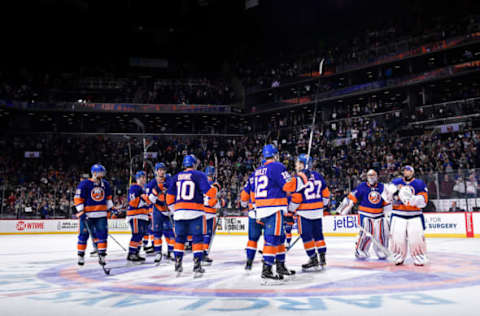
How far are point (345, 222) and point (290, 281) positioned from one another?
11.4 metres

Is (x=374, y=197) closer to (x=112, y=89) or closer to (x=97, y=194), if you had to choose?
(x=97, y=194)

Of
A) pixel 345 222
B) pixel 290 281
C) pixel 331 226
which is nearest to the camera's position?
pixel 290 281

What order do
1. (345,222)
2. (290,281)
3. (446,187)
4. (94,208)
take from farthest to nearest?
1. (345,222)
2. (446,187)
3. (94,208)
4. (290,281)

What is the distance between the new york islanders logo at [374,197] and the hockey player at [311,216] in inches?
64.0

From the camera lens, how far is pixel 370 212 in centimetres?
884

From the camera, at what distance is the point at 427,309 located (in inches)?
160

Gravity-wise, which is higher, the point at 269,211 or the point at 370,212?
the point at 269,211

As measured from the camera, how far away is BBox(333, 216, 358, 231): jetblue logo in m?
16.6

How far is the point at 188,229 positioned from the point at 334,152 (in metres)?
20.0

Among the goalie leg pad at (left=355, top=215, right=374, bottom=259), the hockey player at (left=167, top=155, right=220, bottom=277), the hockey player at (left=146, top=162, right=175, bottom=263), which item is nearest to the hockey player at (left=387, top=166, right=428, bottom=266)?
the goalie leg pad at (left=355, top=215, right=374, bottom=259)

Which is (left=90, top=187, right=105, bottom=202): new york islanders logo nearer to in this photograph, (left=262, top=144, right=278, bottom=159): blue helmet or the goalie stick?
(left=262, top=144, right=278, bottom=159): blue helmet

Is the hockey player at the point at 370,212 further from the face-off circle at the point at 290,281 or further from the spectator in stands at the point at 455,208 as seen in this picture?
the spectator in stands at the point at 455,208

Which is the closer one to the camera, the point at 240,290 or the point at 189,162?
the point at 240,290

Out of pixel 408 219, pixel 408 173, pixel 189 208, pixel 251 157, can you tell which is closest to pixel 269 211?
pixel 189 208
